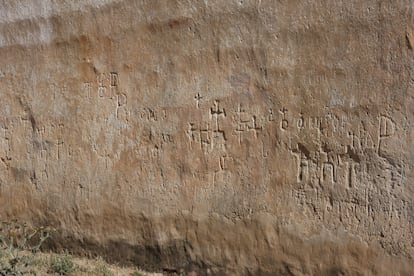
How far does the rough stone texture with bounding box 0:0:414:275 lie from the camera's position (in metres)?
4.18

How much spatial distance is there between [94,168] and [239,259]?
5.51ft

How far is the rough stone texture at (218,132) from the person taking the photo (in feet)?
13.7

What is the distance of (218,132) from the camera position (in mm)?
4895

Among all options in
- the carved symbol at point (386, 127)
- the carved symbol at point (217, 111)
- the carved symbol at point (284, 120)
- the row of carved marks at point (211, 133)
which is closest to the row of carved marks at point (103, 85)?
the row of carved marks at point (211, 133)

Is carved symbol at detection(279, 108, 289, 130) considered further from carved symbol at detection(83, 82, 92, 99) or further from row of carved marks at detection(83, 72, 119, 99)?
carved symbol at detection(83, 82, 92, 99)

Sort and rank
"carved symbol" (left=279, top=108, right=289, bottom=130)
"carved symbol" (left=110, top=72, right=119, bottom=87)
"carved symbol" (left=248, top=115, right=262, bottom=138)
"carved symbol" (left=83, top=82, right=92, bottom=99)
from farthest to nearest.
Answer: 1. "carved symbol" (left=83, top=82, right=92, bottom=99)
2. "carved symbol" (left=110, top=72, right=119, bottom=87)
3. "carved symbol" (left=248, top=115, right=262, bottom=138)
4. "carved symbol" (left=279, top=108, right=289, bottom=130)

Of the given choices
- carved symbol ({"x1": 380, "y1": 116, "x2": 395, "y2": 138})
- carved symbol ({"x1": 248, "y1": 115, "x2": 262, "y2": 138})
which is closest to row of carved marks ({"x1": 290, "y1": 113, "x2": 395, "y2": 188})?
carved symbol ({"x1": 380, "y1": 116, "x2": 395, "y2": 138})

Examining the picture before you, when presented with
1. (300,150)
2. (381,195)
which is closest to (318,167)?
(300,150)

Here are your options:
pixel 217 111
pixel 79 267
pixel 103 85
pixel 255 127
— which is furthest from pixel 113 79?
pixel 79 267

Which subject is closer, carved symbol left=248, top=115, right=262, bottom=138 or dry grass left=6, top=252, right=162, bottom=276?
carved symbol left=248, top=115, right=262, bottom=138

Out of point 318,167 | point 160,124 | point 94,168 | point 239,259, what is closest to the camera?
point 318,167

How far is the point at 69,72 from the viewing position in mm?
5855

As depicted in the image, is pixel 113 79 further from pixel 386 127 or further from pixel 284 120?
pixel 386 127

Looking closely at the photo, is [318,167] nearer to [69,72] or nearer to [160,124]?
[160,124]
